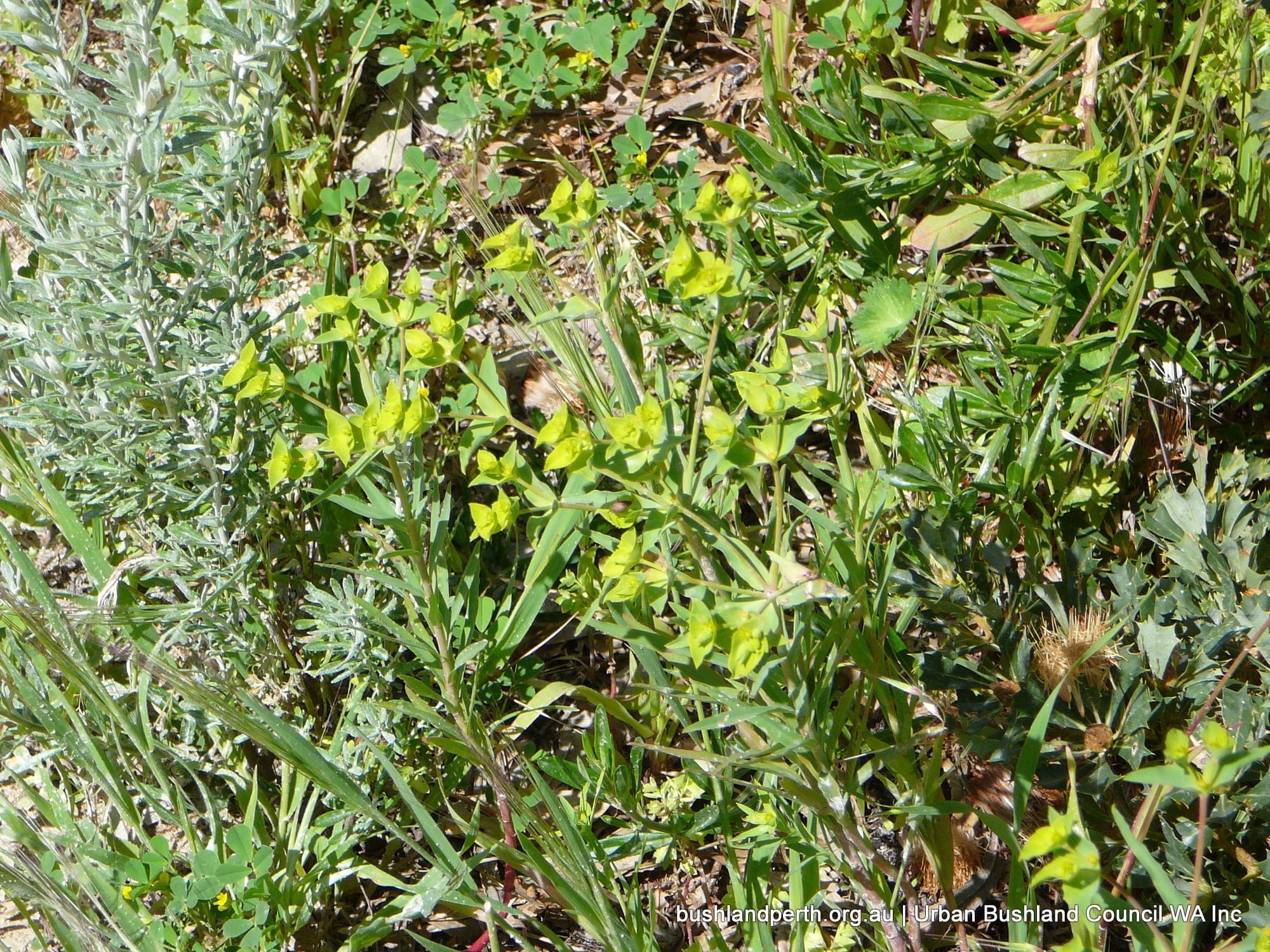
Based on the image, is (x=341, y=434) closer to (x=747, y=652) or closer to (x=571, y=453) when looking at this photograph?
(x=571, y=453)

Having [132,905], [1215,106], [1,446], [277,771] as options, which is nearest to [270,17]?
[1,446]

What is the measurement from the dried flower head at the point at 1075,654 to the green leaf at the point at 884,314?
61 centimetres

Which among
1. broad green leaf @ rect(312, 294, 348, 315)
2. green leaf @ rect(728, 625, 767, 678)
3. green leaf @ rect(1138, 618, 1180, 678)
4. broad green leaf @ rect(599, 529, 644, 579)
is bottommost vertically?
green leaf @ rect(1138, 618, 1180, 678)

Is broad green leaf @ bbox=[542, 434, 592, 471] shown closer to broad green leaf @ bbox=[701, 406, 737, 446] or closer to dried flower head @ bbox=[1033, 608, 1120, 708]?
broad green leaf @ bbox=[701, 406, 737, 446]

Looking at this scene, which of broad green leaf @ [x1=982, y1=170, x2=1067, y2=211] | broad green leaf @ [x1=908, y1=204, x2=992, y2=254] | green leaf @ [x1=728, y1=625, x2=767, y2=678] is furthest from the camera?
broad green leaf @ [x1=908, y1=204, x2=992, y2=254]

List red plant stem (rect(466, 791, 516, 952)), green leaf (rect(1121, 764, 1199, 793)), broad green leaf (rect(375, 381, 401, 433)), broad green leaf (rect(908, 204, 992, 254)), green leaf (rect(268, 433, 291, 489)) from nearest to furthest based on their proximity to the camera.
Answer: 1. green leaf (rect(1121, 764, 1199, 793))
2. broad green leaf (rect(375, 381, 401, 433))
3. green leaf (rect(268, 433, 291, 489))
4. red plant stem (rect(466, 791, 516, 952))
5. broad green leaf (rect(908, 204, 992, 254))

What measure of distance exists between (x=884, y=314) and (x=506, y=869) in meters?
1.24

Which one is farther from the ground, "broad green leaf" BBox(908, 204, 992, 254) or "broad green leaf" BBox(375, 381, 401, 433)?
"broad green leaf" BBox(375, 381, 401, 433)

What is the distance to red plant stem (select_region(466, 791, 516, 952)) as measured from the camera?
70.2 inches

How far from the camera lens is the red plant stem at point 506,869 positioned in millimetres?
1783

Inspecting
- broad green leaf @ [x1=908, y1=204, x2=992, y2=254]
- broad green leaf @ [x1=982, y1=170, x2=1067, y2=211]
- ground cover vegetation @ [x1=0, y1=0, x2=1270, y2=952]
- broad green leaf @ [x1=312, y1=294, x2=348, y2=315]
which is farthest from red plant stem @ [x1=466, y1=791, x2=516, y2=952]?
broad green leaf @ [x1=982, y1=170, x2=1067, y2=211]

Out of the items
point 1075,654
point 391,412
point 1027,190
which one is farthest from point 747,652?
point 1027,190

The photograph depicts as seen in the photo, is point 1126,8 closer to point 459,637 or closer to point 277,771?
point 459,637

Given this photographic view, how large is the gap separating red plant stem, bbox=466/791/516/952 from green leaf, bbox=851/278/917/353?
3.48 ft
